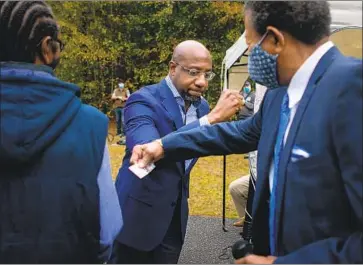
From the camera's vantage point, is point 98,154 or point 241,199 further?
point 241,199

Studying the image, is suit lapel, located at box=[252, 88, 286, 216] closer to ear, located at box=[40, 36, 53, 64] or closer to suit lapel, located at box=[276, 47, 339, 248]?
suit lapel, located at box=[276, 47, 339, 248]

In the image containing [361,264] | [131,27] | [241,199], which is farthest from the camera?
[131,27]

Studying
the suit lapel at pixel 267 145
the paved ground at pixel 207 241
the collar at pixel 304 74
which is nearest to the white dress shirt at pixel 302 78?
the collar at pixel 304 74

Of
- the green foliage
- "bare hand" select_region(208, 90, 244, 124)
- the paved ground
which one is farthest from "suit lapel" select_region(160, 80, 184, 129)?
the green foliage

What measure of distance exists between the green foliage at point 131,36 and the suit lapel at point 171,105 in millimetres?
10648

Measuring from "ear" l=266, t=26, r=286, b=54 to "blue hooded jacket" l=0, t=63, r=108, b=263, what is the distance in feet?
2.10

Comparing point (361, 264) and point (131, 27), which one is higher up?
point (131, 27)

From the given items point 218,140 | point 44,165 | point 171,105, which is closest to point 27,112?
point 44,165

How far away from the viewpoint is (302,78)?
1.47 m

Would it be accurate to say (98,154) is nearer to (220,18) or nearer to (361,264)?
(361,264)

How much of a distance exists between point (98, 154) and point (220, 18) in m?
13.0

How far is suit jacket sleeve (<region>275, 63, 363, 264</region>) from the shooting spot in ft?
3.98

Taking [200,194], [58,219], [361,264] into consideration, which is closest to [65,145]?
[58,219]

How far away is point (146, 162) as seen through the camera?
220 cm
